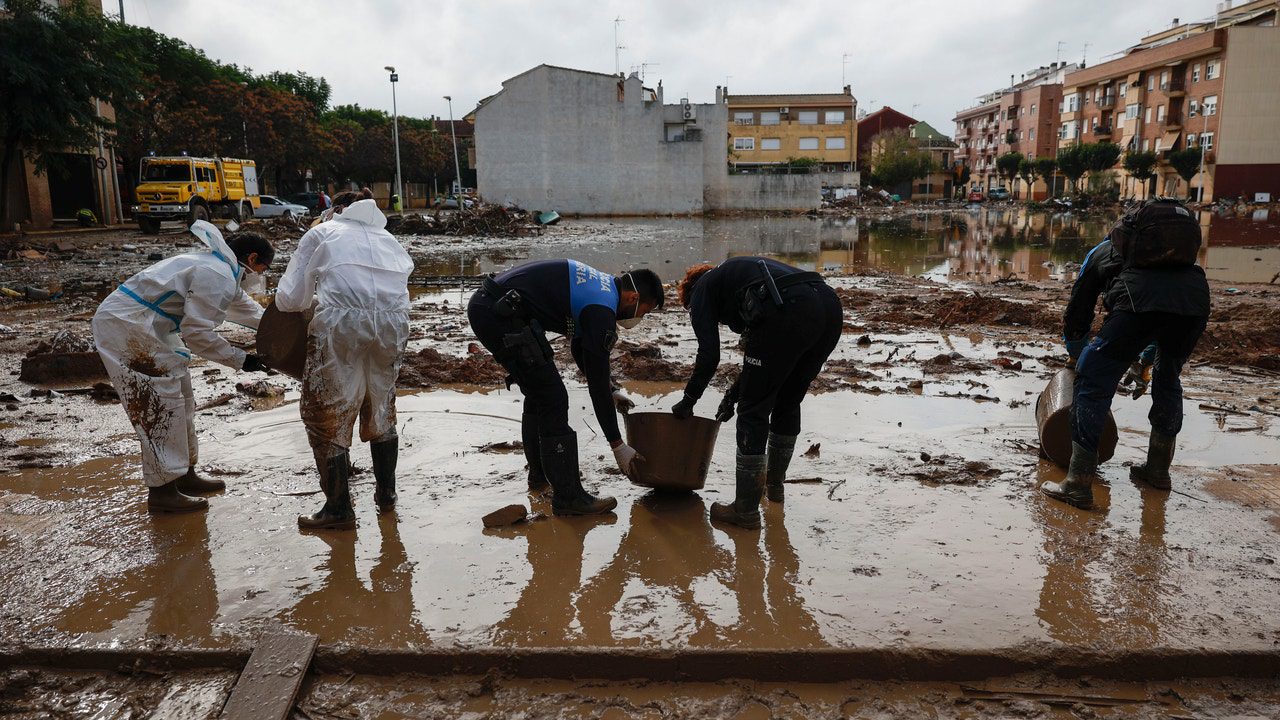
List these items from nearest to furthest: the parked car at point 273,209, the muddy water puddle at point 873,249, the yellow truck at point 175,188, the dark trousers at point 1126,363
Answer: the dark trousers at point 1126,363, the muddy water puddle at point 873,249, the yellow truck at point 175,188, the parked car at point 273,209

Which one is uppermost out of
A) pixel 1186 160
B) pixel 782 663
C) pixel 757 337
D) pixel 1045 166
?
pixel 1045 166

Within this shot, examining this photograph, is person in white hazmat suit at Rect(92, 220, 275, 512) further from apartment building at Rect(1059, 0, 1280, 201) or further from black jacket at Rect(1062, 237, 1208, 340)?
apartment building at Rect(1059, 0, 1280, 201)

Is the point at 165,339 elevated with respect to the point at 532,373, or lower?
elevated

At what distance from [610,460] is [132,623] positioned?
2623 millimetres

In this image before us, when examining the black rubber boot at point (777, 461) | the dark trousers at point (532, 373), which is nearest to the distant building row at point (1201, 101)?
the black rubber boot at point (777, 461)

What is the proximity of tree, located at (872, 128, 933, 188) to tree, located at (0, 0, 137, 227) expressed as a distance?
61.2 metres

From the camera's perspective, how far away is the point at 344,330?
152 inches

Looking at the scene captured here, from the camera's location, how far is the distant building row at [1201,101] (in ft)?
168

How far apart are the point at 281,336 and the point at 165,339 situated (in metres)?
0.68

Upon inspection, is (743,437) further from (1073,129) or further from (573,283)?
(1073,129)

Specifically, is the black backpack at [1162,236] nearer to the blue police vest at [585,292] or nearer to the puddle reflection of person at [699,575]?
the puddle reflection of person at [699,575]

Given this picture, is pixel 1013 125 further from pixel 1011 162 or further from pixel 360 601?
pixel 360 601

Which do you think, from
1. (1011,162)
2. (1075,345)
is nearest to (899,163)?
(1011,162)

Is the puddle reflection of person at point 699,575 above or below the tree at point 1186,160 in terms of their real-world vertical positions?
below
